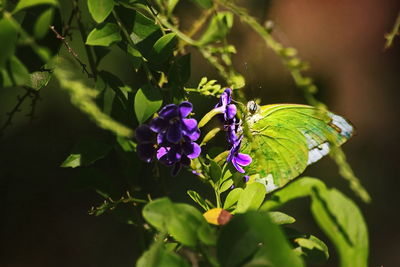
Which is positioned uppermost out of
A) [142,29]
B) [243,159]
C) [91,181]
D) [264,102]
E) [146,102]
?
[142,29]

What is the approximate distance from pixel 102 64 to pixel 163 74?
1.20 meters

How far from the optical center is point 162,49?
38.0 inches

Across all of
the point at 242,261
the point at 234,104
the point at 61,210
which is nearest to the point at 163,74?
the point at 234,104

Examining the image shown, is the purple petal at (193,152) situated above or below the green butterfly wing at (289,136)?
above

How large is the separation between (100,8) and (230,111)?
11.7 inches

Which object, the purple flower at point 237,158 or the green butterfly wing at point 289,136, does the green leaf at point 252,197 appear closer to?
the purple flower at point 237,158

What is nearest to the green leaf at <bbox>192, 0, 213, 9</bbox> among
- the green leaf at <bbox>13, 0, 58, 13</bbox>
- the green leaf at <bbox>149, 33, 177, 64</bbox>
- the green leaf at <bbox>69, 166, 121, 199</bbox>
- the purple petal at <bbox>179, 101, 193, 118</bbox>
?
the green leaf at <bbox>149, 33, 177, 64</bbox>

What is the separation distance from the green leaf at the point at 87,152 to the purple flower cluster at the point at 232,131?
0.23 meters

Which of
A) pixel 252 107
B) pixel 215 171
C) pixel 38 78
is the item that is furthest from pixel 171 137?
pixel 252 107

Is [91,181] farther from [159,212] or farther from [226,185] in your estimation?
[159,212]

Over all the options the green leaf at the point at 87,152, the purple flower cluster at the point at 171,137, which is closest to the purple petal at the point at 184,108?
the purple flower cluster at the point at 171,137

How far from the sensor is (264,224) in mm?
625

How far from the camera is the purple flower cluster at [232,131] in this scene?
100 centimetres

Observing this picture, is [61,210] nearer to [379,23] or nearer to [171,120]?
[171,120]
